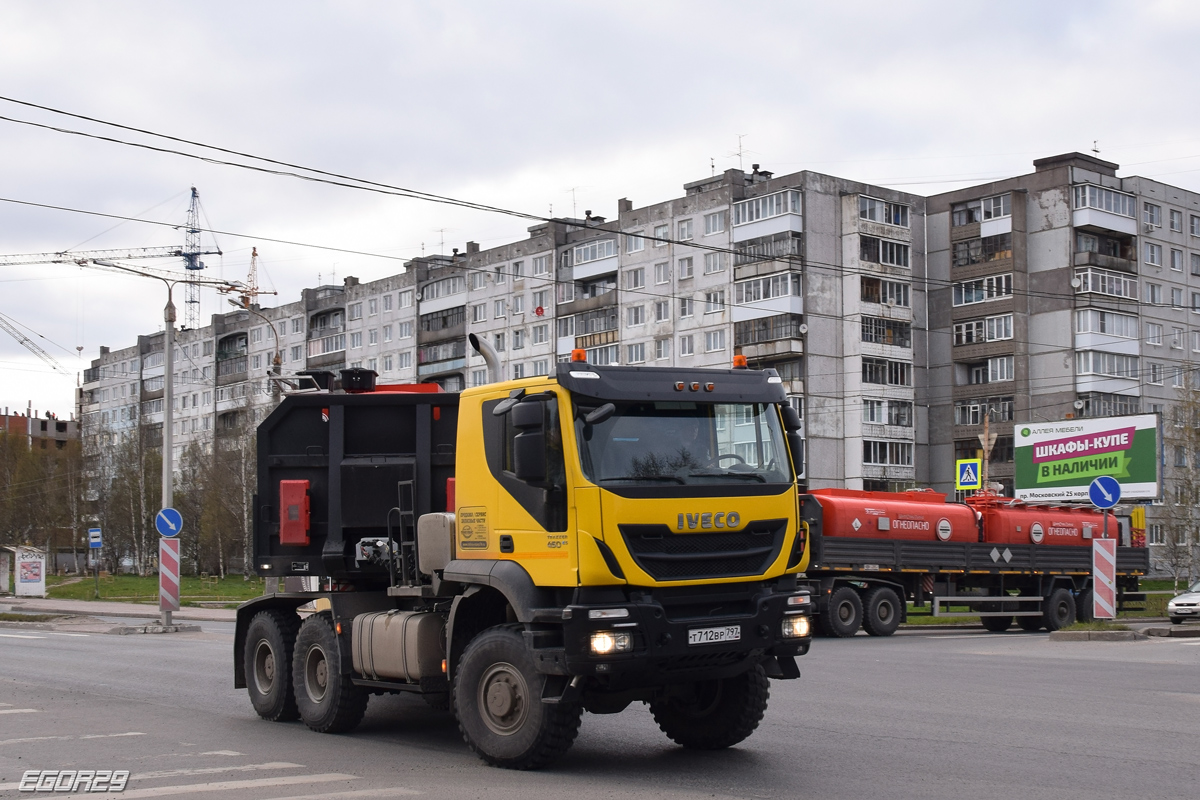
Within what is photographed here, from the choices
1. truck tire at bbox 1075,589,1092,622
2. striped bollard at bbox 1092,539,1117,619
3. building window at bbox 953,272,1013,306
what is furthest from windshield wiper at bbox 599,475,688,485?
building window at bbox 953,272,1013,306

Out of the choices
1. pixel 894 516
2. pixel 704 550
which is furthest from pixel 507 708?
pixel 894 516

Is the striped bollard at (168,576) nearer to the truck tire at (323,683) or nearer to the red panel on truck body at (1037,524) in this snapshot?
the truck tire at (323,683)

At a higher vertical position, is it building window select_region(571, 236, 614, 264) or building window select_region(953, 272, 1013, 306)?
building window select_region(571, 236, 614, 264)

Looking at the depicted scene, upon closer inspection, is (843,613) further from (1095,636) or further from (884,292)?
(884,292)

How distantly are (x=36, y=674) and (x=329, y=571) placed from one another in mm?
7752

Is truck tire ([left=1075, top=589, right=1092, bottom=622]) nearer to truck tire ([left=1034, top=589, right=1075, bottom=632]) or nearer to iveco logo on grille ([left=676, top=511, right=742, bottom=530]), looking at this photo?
truck tire ([left=1034, top=589, right=1075, bottom=632])

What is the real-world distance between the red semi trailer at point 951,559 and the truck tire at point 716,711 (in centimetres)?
1252

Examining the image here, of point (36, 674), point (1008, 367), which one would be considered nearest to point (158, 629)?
point (36, 674)

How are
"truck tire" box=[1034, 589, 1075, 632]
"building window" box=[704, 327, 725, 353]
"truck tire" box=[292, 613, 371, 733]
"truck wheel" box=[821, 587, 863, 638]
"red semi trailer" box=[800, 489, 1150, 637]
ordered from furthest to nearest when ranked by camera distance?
"building window" box=[704, 327, 725, 353] → "truck tire" box=[1034, 589, 1075, 632] → "red semi trailer" box=[800, 489, 1150, 637] → "truck wheel" box=[821, 587, 863, 638] → "truck tire" box=[292, 613, 371, 733]

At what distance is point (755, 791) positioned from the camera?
324 inches

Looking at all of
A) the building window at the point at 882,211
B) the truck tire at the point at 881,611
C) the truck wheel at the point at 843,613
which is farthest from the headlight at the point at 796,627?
the building window at the point at 882,211

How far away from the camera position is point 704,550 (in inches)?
356

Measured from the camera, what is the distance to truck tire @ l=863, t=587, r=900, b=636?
25531 millimetres

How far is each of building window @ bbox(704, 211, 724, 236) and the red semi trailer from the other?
42423 mm
